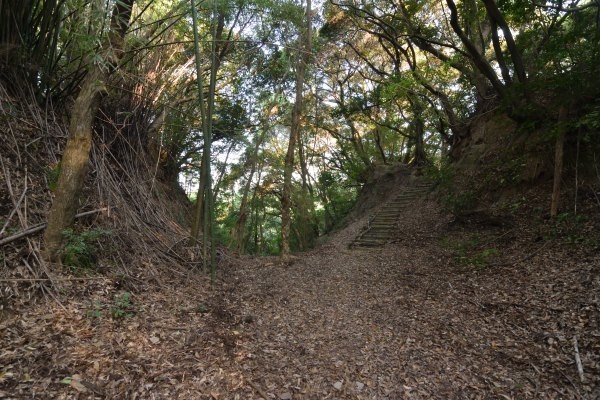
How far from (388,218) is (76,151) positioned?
8.62 meters

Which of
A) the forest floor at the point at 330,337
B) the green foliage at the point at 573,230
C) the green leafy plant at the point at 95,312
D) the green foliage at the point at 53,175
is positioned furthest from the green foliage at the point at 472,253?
the green foliage at the point at 53,175

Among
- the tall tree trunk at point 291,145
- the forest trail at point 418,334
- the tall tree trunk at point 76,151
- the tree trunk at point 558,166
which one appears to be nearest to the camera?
the forest trail at point 418,334

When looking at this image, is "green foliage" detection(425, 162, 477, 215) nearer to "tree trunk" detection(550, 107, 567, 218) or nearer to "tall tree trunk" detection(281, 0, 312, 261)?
"tree trunk" detection(550, 107, 567, 218)

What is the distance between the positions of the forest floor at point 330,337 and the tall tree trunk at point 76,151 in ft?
1.89

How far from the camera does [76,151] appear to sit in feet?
9.75

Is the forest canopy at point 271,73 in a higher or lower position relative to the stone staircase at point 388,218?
higher

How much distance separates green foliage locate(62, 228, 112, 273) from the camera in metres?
3.11

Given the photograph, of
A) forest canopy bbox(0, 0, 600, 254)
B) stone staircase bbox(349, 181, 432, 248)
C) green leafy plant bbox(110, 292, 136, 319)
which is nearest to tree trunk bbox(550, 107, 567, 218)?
forest canopy bbox(0, 0, 600, 254)

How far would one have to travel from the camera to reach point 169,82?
5.60m

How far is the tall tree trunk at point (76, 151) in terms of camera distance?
2.96 metres

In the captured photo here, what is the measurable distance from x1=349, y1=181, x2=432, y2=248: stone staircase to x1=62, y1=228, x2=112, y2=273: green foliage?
6451 millimetres

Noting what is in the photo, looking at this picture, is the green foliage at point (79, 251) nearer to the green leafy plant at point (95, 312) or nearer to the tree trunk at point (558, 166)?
the green leafy plant at point (95, 312)

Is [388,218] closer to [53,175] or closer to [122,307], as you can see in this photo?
[122,307]

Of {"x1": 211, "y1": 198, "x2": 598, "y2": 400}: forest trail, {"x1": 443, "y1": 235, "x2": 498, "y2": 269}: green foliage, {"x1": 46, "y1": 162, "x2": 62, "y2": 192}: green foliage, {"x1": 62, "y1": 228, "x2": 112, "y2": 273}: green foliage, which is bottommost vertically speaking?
{"x1": 211, "y1": 198, "x2": 598, "y2": 400}: forest trail
